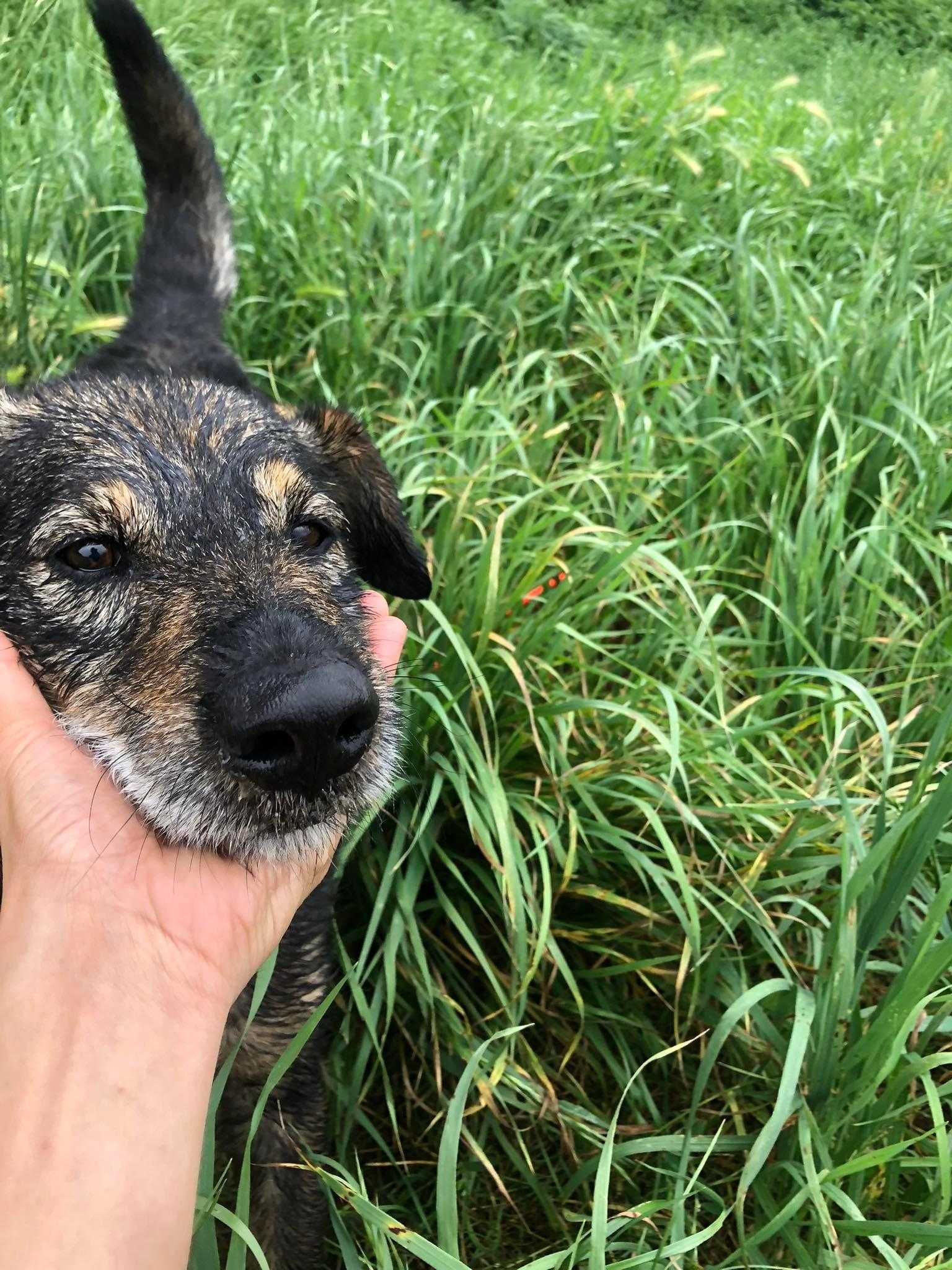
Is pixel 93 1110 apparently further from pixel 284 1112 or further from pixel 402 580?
pixel 402 580

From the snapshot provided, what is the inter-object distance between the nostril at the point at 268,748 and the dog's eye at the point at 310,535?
636 mm

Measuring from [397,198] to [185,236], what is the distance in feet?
3.29

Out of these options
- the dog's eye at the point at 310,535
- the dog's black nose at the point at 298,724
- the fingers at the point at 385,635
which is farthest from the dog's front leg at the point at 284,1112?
the dog's eye at the point at 310,535

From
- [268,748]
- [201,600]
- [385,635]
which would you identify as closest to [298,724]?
[268,748]

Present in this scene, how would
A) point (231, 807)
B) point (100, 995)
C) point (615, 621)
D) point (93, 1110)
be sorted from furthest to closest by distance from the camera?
1. point (615, 621)
2. point (231, 807)
3. point (100, 995)
4. point (93, 1110)

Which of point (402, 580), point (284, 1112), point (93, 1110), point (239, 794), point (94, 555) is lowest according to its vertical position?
point (284, 1112)

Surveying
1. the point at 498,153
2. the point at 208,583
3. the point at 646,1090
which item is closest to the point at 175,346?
the point at 208,583

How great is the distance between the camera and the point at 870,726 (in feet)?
8.26

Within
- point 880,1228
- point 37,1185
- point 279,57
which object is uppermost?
point 279,57

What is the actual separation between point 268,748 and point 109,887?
15.4 inches

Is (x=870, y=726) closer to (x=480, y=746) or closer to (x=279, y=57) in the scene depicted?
(x=480, y=746)

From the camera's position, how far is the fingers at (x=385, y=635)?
6.34ft

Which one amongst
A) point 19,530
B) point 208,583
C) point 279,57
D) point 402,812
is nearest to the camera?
point 208,583

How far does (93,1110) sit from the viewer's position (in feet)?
3.99
